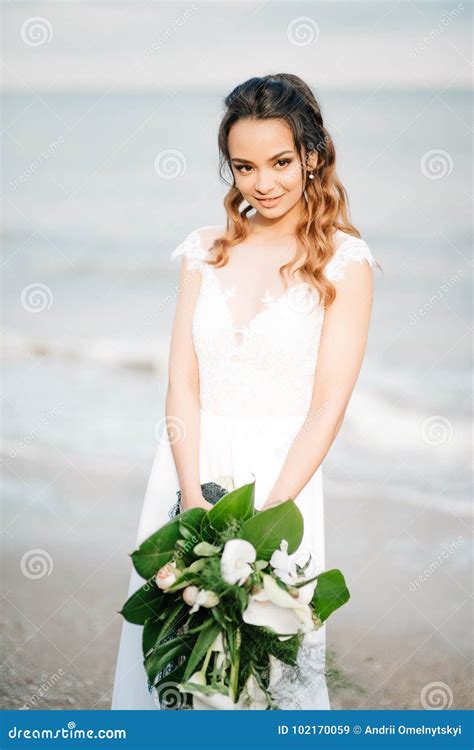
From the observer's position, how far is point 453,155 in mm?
8906

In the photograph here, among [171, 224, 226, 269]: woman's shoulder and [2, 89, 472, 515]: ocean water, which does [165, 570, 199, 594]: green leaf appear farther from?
[2, 89, 472, 515]: ocean water

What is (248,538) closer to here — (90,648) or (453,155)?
(90,648)

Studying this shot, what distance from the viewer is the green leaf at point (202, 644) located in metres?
2.52

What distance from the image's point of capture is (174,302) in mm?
9469

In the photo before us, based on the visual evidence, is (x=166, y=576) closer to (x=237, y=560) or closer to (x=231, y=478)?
(x=237, y=560)

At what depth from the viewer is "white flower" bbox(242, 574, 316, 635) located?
248cm

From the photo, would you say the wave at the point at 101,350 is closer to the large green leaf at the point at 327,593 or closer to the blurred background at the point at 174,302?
the blurred background at the point at 174,302

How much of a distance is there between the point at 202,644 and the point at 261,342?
1.02 meters

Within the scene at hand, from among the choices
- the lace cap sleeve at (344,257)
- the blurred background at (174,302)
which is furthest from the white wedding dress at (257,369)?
the blurred background at (174,302)

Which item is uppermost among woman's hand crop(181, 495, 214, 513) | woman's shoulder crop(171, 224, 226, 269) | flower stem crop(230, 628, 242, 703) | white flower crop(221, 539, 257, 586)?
woman's shoulder crop(171, 224, 226, 269)

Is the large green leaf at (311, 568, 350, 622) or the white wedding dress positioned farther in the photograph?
the white wedding dress

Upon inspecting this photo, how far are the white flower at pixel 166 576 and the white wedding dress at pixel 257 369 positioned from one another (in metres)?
0.70

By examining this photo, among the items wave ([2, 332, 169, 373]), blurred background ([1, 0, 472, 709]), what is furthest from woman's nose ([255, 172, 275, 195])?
wave ([2, 332, 169, 373])

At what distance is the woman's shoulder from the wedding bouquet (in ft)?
3.32
